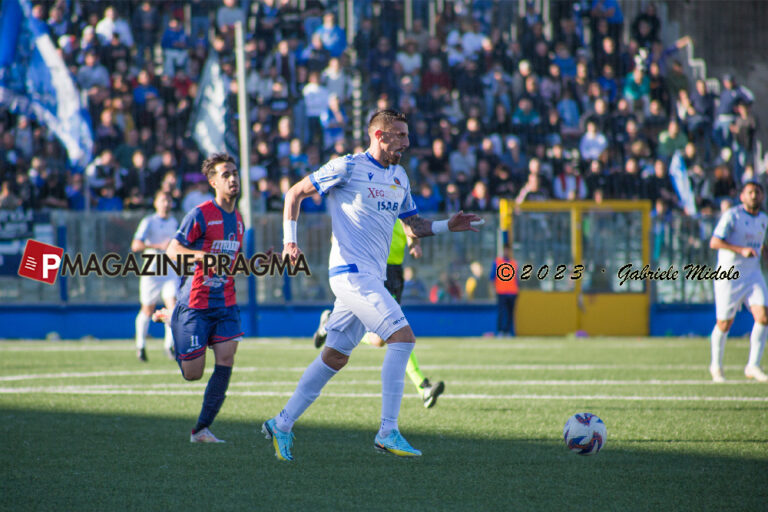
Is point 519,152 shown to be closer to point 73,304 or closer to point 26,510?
point 73,304

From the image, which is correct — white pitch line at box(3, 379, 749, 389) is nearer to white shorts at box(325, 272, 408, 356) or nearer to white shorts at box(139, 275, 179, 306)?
white shorts at box(139, 275, 179, 306)

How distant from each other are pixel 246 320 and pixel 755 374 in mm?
11034

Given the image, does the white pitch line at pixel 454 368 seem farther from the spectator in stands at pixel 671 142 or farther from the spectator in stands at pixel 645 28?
the spectator in stands at pixel 645 28

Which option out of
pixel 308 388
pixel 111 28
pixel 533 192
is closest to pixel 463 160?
pixel 533 192

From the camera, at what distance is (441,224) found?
7.29 metres

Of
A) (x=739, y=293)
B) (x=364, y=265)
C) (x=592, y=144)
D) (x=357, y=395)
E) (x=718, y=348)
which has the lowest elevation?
(x=357, y=395)

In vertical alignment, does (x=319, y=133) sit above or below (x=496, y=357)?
above

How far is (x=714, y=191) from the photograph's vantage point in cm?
2102

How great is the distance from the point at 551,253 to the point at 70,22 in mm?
12503

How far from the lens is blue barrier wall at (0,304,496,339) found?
1981cm

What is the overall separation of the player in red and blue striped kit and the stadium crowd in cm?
1171

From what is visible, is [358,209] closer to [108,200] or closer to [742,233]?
[742,233]

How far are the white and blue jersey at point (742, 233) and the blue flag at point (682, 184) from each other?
28.8ft

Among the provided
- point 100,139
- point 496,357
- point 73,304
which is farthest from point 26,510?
point 100,139
